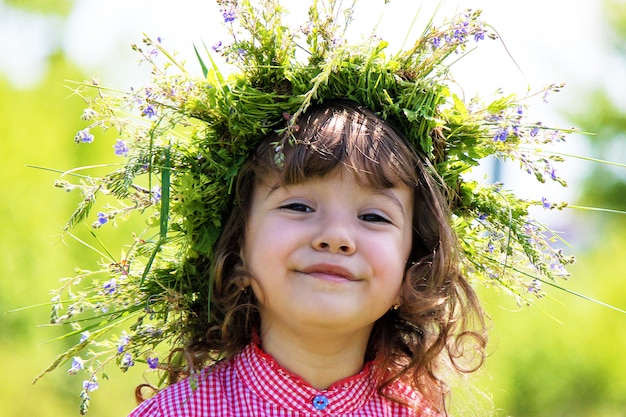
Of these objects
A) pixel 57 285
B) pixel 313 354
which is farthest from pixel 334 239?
pixel 57 285

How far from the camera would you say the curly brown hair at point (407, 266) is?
79.8 inches

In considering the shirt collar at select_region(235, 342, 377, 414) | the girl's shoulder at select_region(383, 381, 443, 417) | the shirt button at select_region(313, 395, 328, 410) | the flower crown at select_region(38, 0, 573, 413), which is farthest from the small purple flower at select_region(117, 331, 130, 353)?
the girl's shoulder at select_region(383, 381, 443, 417)

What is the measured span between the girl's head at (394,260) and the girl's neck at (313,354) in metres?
0.10

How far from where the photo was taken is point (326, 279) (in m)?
1.97

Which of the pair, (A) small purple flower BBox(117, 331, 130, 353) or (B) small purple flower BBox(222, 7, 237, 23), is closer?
(B) small purple flower BBox(222, 7, 237, 23)

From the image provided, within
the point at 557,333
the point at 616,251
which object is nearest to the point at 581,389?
the point at 557,333

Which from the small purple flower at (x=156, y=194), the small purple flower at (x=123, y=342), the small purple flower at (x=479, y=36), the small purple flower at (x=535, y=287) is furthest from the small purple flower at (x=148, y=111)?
the small purple flower at (x=535, y=287)

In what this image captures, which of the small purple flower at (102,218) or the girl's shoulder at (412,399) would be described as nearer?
the small purple flower at (102,218)

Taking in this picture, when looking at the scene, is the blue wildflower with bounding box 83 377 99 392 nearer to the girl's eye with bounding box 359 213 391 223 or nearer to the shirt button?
the shirt button

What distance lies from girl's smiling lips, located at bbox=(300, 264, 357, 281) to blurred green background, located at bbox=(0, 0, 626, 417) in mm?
3322

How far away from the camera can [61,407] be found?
6.52 m

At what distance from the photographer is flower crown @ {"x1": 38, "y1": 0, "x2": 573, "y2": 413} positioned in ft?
6.53

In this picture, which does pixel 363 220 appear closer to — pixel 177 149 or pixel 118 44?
pixel 177 149

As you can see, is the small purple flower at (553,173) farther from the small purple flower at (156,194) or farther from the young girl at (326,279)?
the small purple flower at (156,194)
